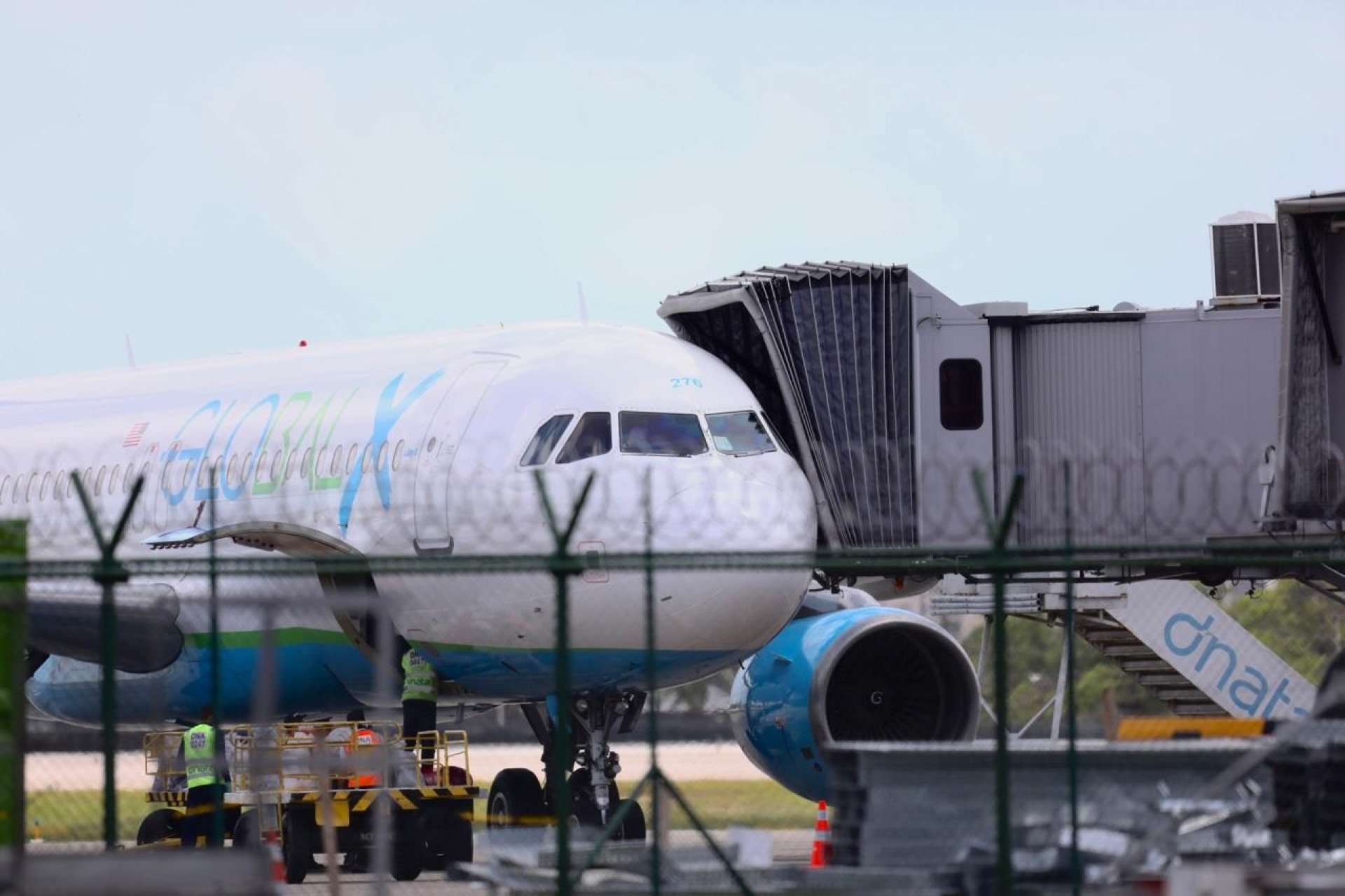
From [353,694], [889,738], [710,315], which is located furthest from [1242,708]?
[353,694]

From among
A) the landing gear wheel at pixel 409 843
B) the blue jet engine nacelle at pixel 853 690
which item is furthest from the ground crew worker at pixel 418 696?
the blue jet engine nacelle at pixel 853 690

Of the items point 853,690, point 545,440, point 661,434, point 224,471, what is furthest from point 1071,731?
point 224,471

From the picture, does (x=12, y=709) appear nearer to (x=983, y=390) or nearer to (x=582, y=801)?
(x=582, y=801)

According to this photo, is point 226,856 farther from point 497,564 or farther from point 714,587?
point 714,587

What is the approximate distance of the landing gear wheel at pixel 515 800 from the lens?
54.2ft

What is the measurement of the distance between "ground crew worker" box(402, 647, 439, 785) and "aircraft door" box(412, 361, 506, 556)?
2.81 feet

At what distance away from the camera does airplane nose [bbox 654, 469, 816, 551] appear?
1370 cm

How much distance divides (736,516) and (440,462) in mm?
2228

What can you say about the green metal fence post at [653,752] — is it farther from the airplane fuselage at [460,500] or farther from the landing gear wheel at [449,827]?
the landing gear wheel at [449,827]

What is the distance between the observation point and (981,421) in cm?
1623

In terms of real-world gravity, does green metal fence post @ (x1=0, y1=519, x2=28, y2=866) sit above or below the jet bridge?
below

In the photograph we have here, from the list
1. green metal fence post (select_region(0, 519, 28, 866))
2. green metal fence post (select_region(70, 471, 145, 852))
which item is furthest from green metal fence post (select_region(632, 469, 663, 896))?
green metal fence post (select_region(0, 519, 28, 866))

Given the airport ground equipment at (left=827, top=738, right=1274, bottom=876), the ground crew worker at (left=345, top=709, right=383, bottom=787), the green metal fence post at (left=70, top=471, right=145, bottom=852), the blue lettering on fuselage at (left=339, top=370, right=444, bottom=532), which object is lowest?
the ground crew worker at (left=345, top=709, right=383, bottom=787)

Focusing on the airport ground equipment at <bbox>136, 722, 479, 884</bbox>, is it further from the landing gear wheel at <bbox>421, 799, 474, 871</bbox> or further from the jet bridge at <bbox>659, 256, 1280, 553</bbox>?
the jet bridge at <bbox>659, 256, 1280, 553</bbox>
